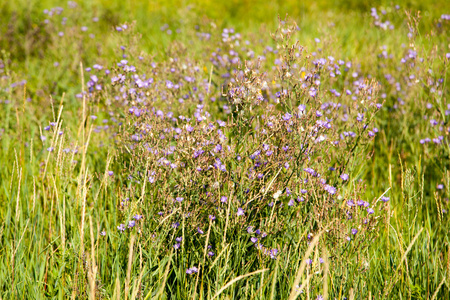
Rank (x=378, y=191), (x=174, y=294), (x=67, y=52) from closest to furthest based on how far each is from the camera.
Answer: (x=174, y=294)
(x=378, y=191)
(x=67, y=52)

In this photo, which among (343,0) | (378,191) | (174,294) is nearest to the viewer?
(174,294)

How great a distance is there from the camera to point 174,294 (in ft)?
7.50

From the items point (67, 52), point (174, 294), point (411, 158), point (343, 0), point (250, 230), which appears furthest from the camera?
point (343, 0)

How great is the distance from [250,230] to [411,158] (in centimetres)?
226

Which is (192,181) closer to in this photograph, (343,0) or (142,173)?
(142,173)

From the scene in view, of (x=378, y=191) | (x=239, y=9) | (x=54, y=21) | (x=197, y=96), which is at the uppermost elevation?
(x=239, y=9)

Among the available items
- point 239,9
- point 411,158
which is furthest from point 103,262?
point 239,9

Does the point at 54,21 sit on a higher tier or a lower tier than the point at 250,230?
higher

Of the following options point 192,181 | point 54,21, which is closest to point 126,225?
point 192,181

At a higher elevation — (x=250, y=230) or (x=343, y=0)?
(x=343, y=0)

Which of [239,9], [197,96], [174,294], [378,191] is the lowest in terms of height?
[174,294]

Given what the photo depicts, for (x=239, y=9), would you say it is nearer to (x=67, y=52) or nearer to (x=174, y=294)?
(x=67, y=52)

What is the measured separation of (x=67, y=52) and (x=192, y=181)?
→ 407 centimetres

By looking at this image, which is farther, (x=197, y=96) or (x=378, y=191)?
(x=197, y=96)
